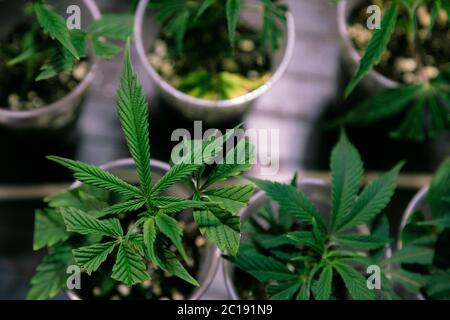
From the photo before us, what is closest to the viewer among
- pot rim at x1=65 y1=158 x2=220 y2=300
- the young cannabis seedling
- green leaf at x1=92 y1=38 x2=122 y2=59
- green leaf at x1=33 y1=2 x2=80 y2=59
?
green leaf at x1=33 y1=2 x2=80 y2=59

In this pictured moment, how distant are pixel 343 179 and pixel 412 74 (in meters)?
0.48

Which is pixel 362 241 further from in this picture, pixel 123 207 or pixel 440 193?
pixel 123 207

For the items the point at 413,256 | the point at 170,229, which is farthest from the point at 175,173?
the point at 413,256

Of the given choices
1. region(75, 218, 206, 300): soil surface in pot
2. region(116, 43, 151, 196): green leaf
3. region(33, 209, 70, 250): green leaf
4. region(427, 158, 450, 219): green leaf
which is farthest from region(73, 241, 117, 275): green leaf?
region(427, 158, 450, 219): green leaf

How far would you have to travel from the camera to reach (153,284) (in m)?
1.15

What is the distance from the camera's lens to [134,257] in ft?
2.49

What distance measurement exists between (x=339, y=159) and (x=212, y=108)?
313mm

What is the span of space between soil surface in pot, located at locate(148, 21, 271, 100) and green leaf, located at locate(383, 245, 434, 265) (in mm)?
438

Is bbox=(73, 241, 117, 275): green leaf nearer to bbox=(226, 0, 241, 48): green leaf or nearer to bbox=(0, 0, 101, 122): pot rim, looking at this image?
bbox=(226, 0, 241, 48): green leaf

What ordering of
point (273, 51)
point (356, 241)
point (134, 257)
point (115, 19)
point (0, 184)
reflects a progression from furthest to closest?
point (0, 184) < point (273, 51) < point (115, 19) < point (356, 241) < point (134, 257)

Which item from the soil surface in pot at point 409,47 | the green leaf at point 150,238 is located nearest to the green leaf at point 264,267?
the green leaf at point 150,238

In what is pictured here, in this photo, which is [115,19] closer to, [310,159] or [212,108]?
[212,108]

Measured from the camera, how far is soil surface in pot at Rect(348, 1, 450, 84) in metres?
1.30
